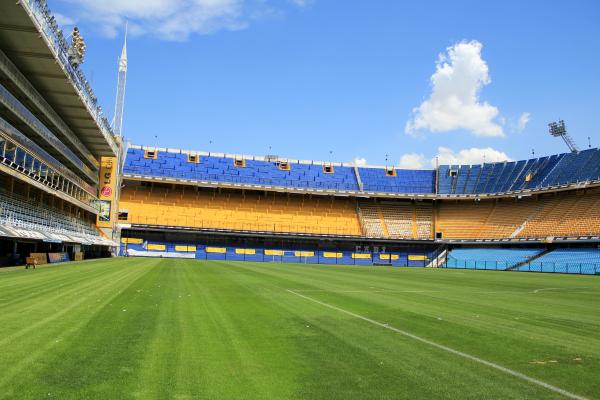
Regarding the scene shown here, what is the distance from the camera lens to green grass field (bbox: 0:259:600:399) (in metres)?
5.38

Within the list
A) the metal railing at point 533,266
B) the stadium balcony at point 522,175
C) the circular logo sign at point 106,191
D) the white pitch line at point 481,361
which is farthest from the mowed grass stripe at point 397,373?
the circular logo sign at point 106,191

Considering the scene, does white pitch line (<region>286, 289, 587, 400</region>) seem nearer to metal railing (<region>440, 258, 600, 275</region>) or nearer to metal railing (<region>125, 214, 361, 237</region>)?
metal railing (<region>440, 258, 600, 275</region>)

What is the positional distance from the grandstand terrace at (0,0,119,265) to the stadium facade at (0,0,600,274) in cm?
38

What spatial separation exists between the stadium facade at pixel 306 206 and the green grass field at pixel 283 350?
36.1 m

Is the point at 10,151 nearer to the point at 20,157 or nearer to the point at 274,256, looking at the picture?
the point at 20,157

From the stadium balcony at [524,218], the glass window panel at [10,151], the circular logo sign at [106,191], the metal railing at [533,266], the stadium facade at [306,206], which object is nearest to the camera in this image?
the glass window panel at [10,151]

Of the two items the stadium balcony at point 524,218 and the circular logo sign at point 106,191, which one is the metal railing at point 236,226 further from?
the stadium balcony at point 524,218

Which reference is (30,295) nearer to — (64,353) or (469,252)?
(64,353)

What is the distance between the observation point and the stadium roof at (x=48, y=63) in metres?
27.0

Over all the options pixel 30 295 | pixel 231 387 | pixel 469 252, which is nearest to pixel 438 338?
pixel 231 387

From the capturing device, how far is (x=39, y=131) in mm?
39344

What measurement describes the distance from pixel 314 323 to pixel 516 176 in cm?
6901

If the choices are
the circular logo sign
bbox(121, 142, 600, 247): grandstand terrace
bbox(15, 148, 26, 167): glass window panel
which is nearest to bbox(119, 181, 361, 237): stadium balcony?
bbox(121, 142, 600, 247): grandstand terrace

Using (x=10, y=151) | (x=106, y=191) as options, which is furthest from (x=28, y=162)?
(x=106, y=191)
